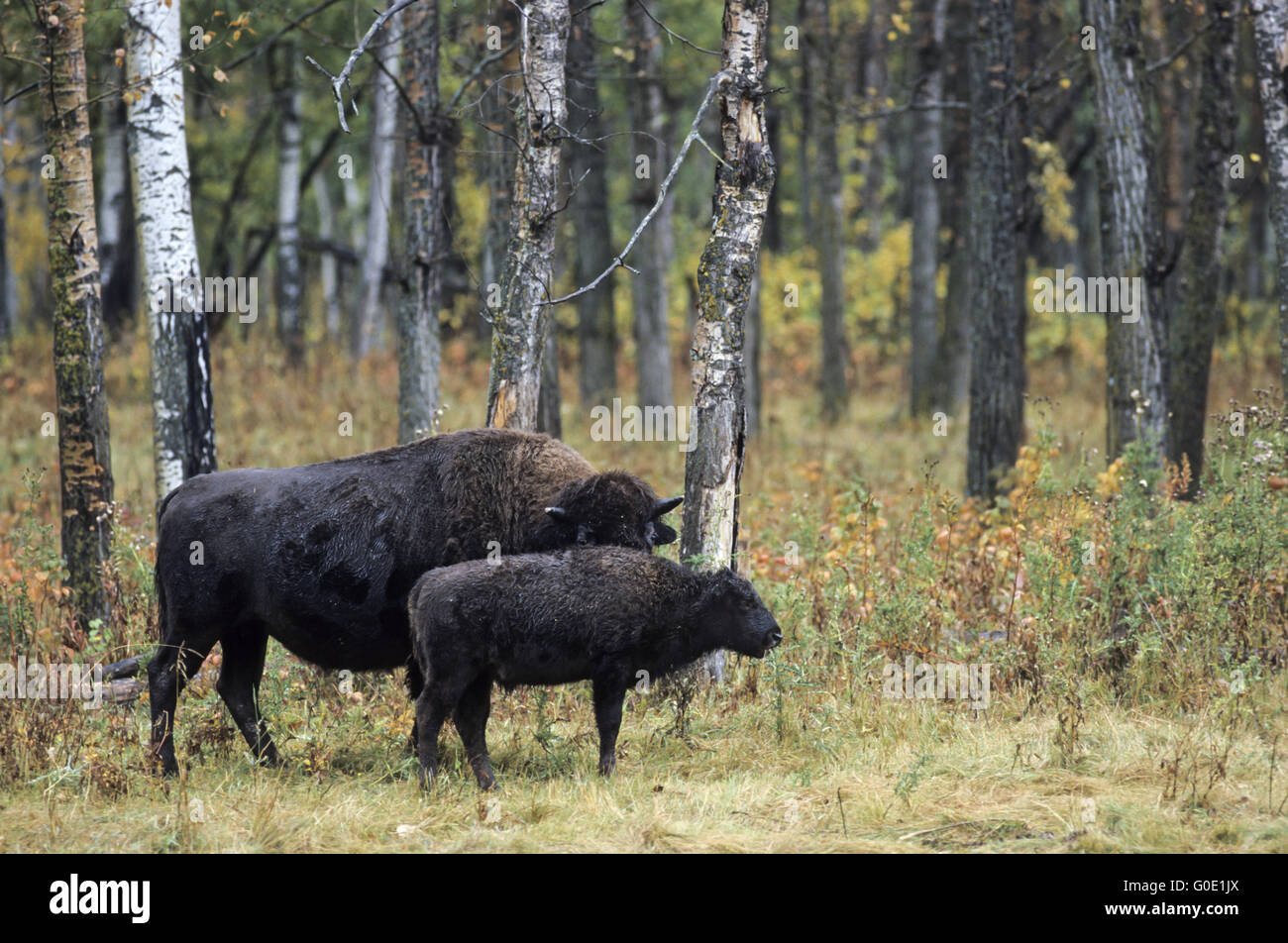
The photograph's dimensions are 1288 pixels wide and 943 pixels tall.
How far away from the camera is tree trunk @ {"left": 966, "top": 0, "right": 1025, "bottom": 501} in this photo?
42.2ft

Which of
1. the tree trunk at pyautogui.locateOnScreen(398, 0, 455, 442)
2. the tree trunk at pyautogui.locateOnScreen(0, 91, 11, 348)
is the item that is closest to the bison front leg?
the tree trunk at pyautogui.locateOnScreen(398, 0, 455, 442)

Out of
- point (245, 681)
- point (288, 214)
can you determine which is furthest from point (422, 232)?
point (288, 214)

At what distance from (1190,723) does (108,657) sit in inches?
251

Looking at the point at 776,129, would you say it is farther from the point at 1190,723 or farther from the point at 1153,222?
the point at 1190,723

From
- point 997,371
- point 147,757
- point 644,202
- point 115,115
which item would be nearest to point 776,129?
point 644,202

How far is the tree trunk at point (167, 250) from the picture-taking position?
9.35 m

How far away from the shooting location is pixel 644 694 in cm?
756

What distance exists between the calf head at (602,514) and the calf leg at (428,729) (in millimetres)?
967

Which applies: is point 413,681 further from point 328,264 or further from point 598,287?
point 328,264

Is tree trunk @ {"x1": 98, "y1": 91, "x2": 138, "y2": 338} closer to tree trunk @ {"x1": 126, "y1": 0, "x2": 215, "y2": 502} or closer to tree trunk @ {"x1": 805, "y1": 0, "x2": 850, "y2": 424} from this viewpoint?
tree trunk @ {"x1": 126, "y1": 0, "x2": 215, "y2": 502}

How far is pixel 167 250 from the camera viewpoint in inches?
369

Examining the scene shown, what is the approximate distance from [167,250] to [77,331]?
1029mm

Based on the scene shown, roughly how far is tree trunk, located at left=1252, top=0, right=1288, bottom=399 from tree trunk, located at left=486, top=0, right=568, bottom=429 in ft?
16.4

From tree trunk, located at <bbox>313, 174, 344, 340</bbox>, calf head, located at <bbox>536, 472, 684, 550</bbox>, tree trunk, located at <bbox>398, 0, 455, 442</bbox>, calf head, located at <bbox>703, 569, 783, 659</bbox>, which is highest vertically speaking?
tree trunk, located at <bbox>313, 174, 344, 340</bbox>
